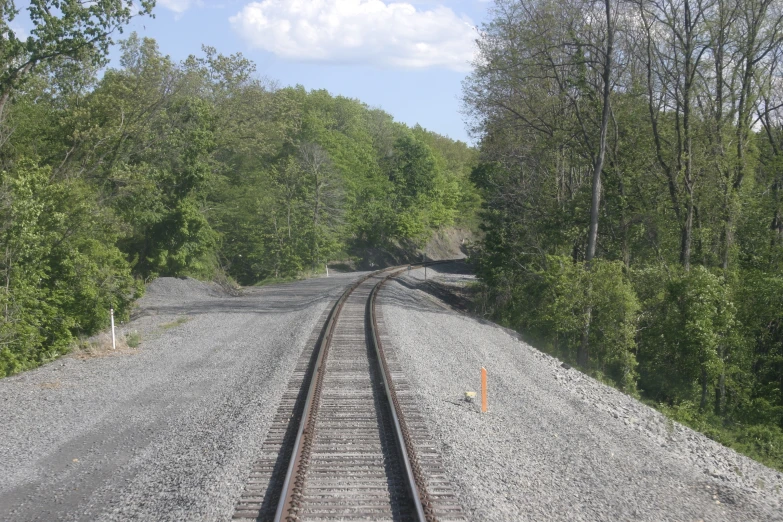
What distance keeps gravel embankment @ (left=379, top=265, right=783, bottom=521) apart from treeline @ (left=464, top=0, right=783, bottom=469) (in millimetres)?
5757

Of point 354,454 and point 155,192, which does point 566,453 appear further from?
point 155,192

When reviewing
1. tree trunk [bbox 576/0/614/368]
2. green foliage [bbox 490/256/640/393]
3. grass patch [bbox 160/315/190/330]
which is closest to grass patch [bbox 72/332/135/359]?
grass patch [bbox 160/315/190/330]

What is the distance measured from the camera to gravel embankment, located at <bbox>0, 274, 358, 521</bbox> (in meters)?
6.98

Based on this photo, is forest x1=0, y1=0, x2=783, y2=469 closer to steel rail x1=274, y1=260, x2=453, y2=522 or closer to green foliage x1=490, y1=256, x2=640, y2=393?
green foliage x1=490, y1=256, x2=640, y2=393

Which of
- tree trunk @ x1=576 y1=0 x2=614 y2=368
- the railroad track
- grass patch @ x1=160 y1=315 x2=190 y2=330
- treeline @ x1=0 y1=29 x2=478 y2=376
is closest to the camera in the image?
the railroad track

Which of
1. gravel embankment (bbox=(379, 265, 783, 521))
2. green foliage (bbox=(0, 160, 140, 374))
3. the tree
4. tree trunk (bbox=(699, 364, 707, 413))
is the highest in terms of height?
the tree

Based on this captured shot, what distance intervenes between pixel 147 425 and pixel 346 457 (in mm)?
3495

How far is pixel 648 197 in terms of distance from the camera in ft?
78.2

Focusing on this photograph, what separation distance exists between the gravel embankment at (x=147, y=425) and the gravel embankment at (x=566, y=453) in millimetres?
2685

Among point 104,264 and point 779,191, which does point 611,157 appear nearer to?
point 779,191

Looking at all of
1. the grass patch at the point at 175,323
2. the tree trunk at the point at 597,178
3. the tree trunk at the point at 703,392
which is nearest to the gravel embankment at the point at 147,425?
the grass patch at the point at 175,323

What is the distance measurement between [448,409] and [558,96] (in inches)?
691

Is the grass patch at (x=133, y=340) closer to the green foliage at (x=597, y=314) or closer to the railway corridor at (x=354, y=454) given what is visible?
the railway corridor at (x=354, y=454)

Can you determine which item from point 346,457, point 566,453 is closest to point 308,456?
point 346,457
